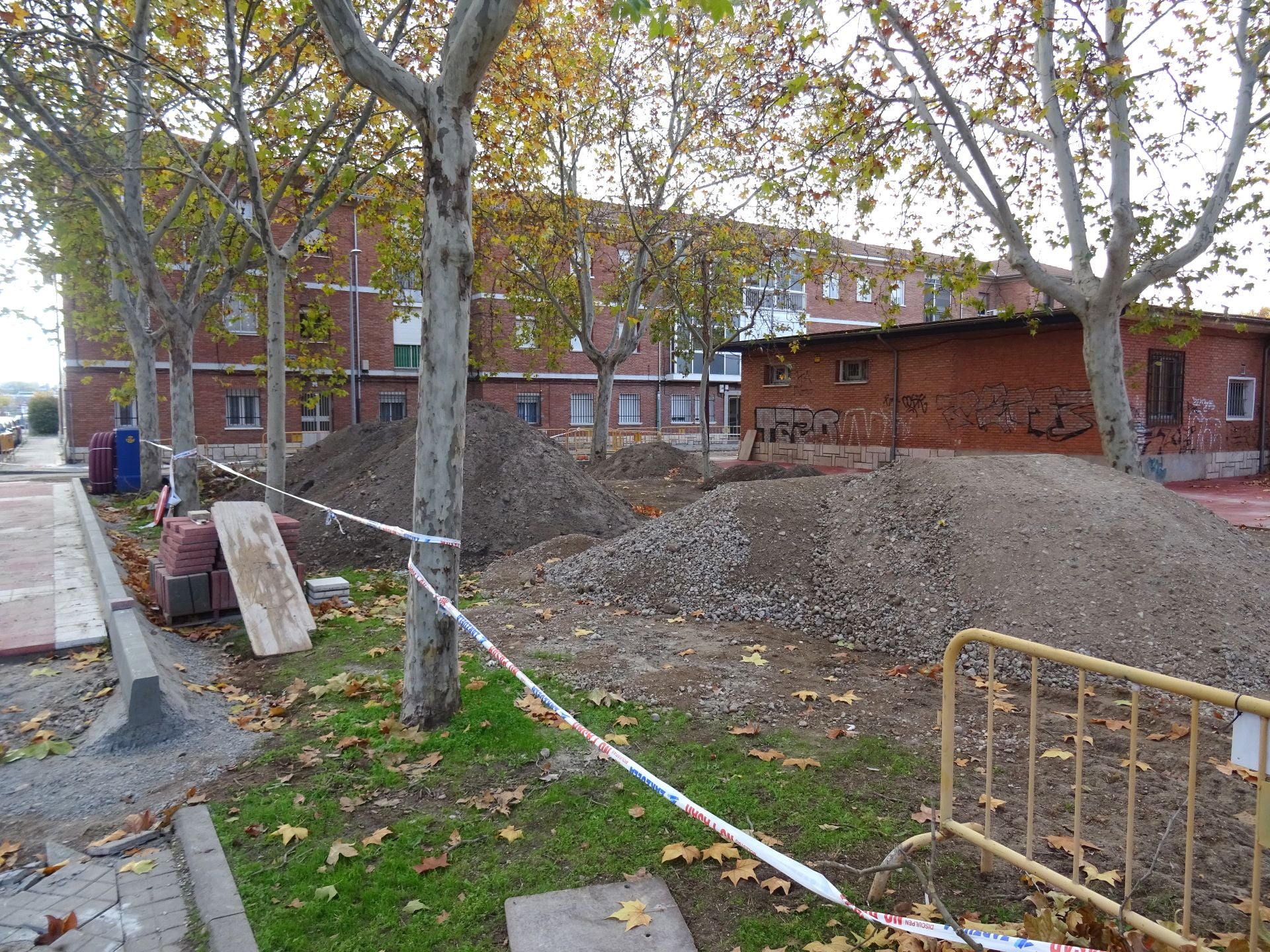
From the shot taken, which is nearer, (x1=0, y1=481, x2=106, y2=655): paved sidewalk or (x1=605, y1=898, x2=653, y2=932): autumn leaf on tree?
(x1=605, y1=898, x2=653, y2=932): autumn leaf on tree

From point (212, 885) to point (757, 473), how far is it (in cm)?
1938

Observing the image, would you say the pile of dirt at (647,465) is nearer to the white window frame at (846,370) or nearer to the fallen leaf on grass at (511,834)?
the white window frame at (846,370)

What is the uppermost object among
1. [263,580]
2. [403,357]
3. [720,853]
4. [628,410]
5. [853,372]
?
[403,357]

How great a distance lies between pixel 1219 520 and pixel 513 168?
1458 centimetres

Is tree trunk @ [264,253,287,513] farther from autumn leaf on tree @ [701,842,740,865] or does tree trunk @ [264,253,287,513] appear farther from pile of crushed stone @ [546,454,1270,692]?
autumn leaf on tree @ [701,842,740,865]

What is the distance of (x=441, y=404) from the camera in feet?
15.8

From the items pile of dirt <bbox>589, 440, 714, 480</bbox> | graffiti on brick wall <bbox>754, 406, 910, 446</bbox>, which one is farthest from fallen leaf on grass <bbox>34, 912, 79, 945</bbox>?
graffiti on brick wall <bbox>754, 406, 910, 446</bbox>

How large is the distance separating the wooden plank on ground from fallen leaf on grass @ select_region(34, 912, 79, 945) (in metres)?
3.57

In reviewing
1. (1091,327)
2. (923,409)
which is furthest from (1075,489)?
(923,409)

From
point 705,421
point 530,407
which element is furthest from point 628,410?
point 705,421

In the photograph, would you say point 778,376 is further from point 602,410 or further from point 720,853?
point 720,853

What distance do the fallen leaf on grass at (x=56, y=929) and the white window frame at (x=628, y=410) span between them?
3829 centimetres

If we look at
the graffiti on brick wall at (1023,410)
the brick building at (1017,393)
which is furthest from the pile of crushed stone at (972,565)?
the brick building at (1017,393)

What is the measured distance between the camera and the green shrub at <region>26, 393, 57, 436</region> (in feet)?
182
